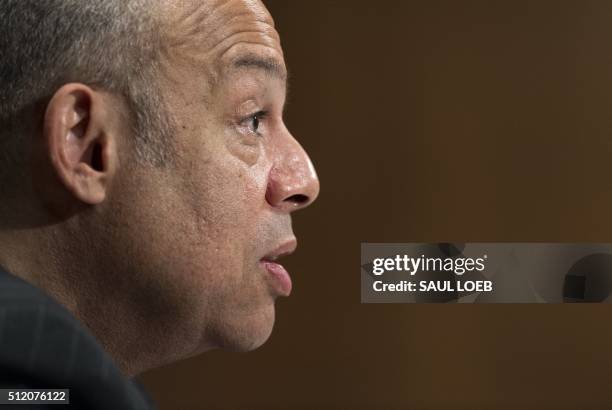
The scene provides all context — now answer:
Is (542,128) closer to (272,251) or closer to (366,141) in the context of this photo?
(366,141)

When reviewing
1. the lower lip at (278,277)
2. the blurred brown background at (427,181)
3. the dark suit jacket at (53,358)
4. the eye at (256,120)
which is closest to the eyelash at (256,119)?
the eye at (256,120)

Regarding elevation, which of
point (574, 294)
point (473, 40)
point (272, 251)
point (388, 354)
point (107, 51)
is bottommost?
point (272, 251)

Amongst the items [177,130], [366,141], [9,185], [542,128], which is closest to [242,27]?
[177,130]

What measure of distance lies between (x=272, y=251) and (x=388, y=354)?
157 centimetres

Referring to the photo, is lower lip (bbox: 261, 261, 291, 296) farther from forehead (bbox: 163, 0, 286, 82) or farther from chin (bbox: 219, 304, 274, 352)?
forehead (bbox: 163, 0, 286, 82)

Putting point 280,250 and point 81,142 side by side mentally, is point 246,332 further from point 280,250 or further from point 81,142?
point 81,142

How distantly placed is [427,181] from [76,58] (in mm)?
1659

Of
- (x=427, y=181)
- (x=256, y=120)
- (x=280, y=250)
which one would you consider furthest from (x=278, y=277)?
(x=427, y=181)

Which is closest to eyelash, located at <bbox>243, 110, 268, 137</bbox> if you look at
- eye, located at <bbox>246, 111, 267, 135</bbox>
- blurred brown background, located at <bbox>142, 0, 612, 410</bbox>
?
eye, located at <bbox>246, 111, 267, 135</bbox>

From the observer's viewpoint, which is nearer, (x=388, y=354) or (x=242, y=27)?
(x=242, y=27)

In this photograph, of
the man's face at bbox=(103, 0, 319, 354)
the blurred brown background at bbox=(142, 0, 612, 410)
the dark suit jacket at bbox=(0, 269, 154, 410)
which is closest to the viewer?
the dark suit jacket at bbox=(0, 269, 154, 410)

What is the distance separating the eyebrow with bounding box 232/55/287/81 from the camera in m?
0.67

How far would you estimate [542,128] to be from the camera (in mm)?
2211

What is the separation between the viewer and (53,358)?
0.52m
